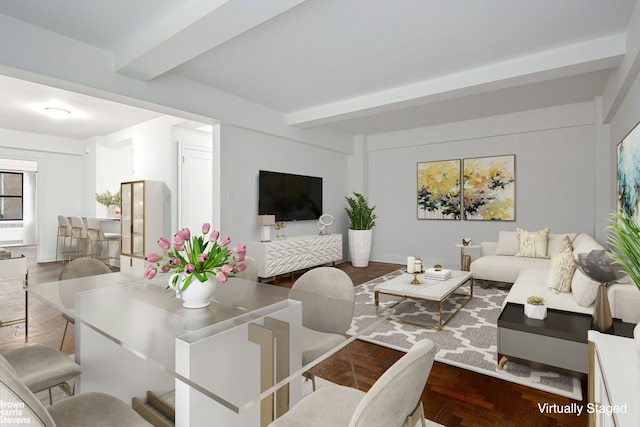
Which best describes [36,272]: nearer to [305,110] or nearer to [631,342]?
[305,110]

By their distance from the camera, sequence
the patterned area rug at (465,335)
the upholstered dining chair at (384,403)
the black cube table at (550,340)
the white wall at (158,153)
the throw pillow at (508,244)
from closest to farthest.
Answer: the upholstered dining chair at (384,403) < the black cube table at (550,340) < the patterned area rug at (465,335) < the throw pillow at (508,244) < the white wall at (158,153)

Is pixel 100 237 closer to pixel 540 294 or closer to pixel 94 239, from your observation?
pixel 94 239

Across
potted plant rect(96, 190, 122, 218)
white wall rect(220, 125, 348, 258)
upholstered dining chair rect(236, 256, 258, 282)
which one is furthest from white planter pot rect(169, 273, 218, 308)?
potted plant rect(96, 190, 122, 218)

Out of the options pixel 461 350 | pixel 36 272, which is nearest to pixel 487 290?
pixel 461 350

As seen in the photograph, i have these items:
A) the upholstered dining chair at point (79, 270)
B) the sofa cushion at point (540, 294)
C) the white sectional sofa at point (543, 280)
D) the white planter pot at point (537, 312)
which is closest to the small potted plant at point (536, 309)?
the white planter pot at point (537, 312)

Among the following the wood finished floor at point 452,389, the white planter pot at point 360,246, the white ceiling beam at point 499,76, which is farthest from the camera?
the white planter pot at point 360,246

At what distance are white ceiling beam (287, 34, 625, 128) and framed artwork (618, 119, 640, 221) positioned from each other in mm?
775

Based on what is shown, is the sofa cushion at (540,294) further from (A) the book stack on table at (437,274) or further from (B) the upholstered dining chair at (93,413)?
(B) the upholstered dining chair at (93,413)

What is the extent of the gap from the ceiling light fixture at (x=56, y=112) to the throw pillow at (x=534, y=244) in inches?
286

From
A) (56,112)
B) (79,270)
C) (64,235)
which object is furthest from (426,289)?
(64,235)

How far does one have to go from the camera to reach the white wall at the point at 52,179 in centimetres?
705

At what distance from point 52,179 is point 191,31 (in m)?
6.72

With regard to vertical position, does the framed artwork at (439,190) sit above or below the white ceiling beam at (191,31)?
below

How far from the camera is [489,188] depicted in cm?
604
